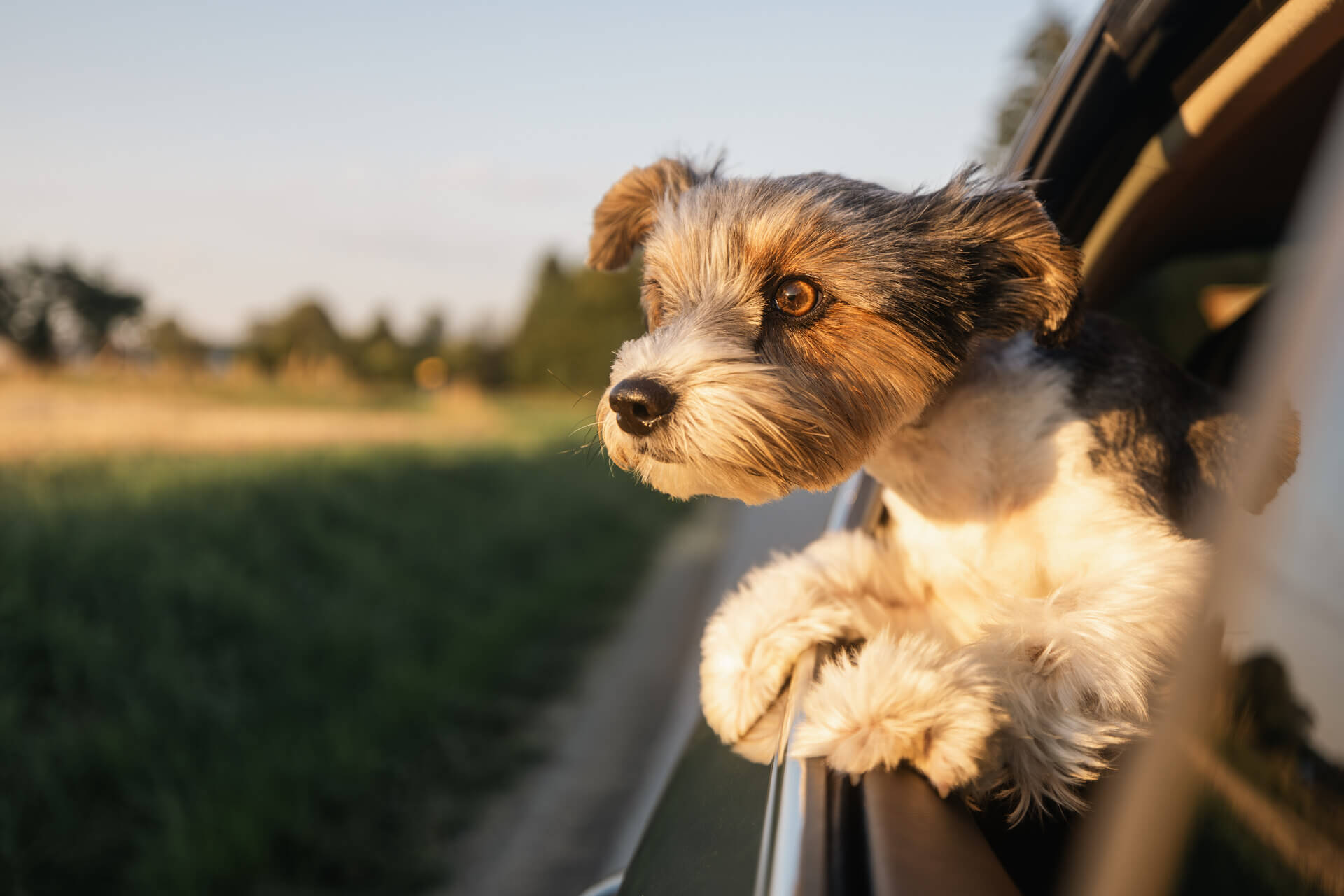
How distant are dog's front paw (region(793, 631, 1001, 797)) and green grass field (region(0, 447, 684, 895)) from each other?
91cm

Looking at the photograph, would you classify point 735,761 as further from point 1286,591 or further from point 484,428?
point 484,428

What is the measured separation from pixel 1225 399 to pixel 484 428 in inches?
628

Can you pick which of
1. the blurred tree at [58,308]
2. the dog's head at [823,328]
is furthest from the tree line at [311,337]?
the dog's head at [823,328]

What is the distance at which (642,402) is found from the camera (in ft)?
5.90

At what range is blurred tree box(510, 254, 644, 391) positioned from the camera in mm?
2836

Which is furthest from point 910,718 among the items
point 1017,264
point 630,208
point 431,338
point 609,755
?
point 431,338

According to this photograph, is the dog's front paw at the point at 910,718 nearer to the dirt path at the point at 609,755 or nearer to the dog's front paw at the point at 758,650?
the dog's front paw at the point at 758,650

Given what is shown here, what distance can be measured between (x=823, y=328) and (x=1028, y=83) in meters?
1.76

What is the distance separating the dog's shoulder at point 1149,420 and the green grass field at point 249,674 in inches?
42.8

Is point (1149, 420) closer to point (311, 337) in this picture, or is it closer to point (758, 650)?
point (758, 650)

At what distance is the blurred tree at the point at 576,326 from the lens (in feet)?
9.30

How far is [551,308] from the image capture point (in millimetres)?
17422

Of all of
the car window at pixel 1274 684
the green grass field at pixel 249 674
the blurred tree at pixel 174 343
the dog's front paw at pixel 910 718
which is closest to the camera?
the car window at pixel 1274 684

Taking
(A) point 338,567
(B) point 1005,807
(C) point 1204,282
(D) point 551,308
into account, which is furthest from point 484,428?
(B) point 1005,807
